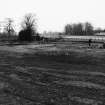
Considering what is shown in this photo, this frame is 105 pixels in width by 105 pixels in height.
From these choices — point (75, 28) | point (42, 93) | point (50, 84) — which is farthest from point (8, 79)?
point (75, 28)

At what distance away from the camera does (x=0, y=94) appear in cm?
964

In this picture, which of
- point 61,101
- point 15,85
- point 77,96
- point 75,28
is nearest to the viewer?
point 61,101

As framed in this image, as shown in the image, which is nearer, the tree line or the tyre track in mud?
the tyre track in mud

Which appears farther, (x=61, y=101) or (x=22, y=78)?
(x=22, y=78)

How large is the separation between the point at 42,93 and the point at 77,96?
1.85m

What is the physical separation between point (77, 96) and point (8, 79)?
5674 millimetres

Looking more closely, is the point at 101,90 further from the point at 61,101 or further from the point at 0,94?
the point at 0,94

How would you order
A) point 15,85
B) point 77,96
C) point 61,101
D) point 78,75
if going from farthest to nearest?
1. point 78,75
2. point 15,85
3. point 77,96
4. point 61,101

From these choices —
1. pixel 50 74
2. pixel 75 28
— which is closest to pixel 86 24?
pixel 75 28

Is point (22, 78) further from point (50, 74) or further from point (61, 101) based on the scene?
point (61, 101)

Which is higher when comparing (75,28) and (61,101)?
(75,28)

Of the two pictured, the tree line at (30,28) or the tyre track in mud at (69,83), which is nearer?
the tyre track in mud at (69,83)

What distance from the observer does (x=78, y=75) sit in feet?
46.0

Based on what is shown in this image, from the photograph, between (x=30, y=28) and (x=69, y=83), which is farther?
(x=30, y=28)
